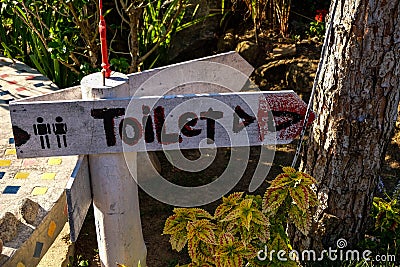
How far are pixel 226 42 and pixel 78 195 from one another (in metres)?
3.22

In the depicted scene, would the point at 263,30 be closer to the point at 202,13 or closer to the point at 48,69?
the point at 202,13

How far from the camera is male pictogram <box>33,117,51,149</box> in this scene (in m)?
Result: 1.69

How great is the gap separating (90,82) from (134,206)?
57 centimetres

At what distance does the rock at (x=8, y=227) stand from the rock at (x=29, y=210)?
4 cm

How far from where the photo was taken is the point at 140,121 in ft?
5.66

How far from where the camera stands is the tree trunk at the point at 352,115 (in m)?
1.94

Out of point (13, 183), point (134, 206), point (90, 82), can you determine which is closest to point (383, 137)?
point (134, 206)

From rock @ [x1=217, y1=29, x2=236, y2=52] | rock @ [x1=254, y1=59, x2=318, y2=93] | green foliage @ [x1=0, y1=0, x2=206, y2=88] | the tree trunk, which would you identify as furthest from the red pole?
rock @ [x1=217, y1=29, x2=236, y2=52]

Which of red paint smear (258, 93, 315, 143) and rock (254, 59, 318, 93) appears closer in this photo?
red paint smear (258, 93, 315, 143)

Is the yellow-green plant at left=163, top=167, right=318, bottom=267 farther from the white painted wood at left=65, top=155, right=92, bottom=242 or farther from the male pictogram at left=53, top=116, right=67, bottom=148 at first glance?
the male pictogram at left=53, top=116, right=67, bottom=148

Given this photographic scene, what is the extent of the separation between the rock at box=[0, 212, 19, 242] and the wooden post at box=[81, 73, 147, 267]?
378 mm

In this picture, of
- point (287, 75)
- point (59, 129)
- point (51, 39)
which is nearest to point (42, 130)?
point (59, 129)

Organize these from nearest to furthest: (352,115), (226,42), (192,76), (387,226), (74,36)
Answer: (192,76) → (352,115) → (387,226) → (74,36) → (226,42)

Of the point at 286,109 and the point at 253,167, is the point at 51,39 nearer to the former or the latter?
the point at 253,167
